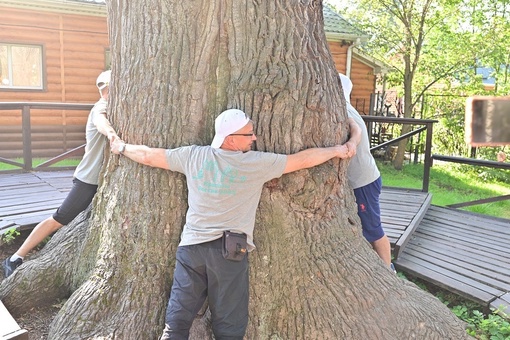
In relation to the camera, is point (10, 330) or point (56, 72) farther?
point (56, 72)

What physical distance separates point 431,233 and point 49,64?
9023 millimetres

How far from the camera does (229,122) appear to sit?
2646 millimetres

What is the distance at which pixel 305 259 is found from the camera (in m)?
3.02

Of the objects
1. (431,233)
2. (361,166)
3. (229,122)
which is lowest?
(431,233)

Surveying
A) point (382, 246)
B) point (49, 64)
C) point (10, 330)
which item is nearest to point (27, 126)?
point (49, 64)

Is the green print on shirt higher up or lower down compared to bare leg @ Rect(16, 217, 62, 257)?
higher up

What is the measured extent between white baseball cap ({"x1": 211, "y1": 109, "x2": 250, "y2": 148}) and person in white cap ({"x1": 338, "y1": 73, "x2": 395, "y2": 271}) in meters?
1.14

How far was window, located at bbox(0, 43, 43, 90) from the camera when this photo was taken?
10.6m

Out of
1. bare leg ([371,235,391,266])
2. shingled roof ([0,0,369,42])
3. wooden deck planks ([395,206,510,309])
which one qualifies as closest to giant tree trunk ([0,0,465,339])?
bare leg ([371,235,391,266])

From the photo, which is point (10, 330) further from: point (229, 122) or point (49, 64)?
point (49, 64)

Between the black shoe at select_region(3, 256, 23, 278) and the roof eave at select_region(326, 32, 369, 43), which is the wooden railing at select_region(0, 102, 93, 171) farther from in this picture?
the roof eave at select_region(326, 32, 369, 43)

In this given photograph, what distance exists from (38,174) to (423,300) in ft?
20.2

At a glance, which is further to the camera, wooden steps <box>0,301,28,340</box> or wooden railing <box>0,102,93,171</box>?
wooden railing <box>0,102,93,171</box>

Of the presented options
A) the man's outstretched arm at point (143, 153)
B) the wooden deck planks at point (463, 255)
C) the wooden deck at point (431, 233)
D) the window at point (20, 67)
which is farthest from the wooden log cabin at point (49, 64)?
the man's outstretched arm at point (143, 153)
